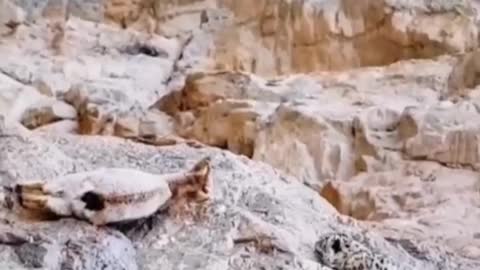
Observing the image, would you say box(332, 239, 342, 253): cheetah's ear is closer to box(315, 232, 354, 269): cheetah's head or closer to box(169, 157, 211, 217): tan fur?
box(315, 232, 354, 269): cheetah's head

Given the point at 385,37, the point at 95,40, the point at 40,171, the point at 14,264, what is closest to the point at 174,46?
the point at 95,40

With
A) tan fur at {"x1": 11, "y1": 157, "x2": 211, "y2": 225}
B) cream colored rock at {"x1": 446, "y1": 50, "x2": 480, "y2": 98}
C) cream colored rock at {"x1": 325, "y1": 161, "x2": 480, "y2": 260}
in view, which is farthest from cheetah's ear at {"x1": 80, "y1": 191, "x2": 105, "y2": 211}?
cream colored rock at {"x1": 446, "y1": 50, "x2": 480, "y2": 98}

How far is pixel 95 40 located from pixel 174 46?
48 centimetres

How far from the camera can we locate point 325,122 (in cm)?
463

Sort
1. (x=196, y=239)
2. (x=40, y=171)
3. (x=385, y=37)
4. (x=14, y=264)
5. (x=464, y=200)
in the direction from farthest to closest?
(x=385, y=37)
(x=464, y=200)
(x=40, y=171)
(x=196, y=239)
(x=14, y=264)

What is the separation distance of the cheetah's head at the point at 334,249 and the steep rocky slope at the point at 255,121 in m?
0.02

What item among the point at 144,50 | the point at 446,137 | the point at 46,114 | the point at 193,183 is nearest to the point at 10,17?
the point at 144,50

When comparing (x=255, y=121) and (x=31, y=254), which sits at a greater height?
(x=31, y=254)

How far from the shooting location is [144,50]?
6.33 m

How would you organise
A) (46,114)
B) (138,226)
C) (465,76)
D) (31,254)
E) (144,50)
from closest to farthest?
(31,254) < (138,226) < (465,76) < (46,114) < (144,50)

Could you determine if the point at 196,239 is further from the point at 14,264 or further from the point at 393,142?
the point at 393,142

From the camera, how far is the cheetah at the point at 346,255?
238cm

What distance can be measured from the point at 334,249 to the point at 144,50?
13.4 feet

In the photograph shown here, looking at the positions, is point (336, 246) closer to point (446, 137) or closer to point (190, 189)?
point (190, 189)
